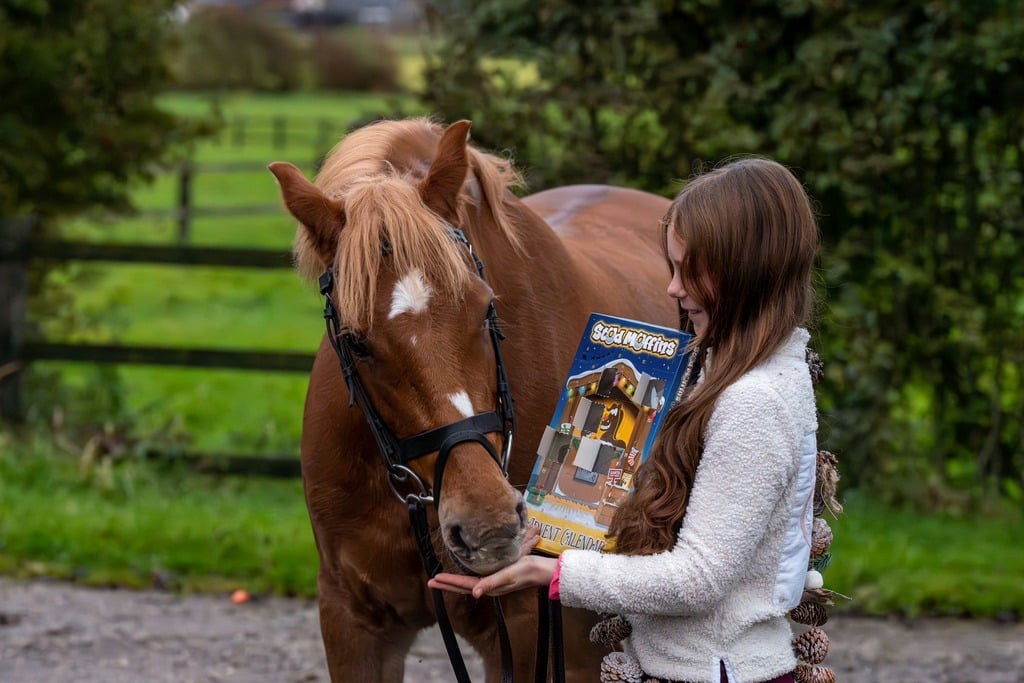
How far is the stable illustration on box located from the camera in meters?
2.17

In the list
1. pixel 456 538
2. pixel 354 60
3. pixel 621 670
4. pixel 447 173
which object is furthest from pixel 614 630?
pixel 354 60

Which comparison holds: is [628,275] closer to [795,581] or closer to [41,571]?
[795,581]

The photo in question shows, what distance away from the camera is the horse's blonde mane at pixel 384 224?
235cm

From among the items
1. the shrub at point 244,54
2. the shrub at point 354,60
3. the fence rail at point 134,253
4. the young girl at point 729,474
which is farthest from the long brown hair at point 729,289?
the shrub at point 354,60

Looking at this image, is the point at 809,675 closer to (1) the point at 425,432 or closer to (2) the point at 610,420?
(2) the point at 610,420

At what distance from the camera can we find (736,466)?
1918 millimetres

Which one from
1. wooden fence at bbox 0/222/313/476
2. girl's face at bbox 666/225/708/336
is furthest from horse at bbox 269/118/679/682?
wooden fence at bbox 0/222/313/476

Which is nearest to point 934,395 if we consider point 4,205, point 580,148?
→ point 580,148

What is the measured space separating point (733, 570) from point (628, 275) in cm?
193

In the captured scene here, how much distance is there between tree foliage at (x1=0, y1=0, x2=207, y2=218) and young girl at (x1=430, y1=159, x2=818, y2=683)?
17.0 ft

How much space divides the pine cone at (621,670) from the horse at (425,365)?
239mm

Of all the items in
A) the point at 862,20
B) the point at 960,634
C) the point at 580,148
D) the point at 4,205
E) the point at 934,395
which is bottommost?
the point at 960,634

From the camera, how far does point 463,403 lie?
7.60 feet

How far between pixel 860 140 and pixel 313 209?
371 cm
